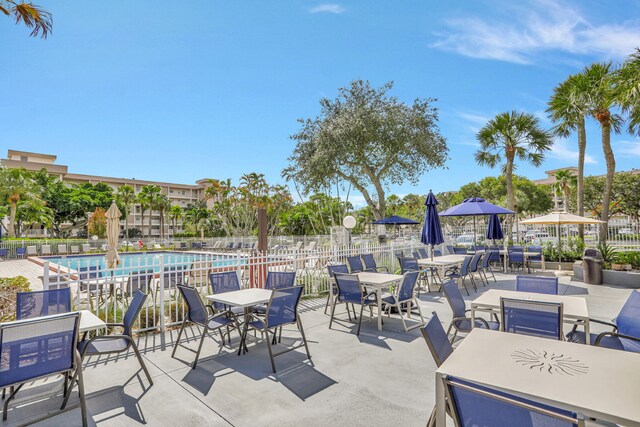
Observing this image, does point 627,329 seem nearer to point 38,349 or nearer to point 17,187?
point 38,349

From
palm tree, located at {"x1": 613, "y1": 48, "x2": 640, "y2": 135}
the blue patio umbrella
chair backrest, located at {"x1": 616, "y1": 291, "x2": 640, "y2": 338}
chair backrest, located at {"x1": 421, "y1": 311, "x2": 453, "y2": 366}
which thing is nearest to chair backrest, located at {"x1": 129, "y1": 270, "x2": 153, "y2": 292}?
chair backrest, located at {"x1": 421, "y1": 311, "x2": 453, "y2": 366}

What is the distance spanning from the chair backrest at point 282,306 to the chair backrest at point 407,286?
204cm

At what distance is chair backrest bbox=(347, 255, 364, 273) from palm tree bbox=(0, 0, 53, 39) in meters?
7.46

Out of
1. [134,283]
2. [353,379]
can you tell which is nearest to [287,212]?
[134,283]

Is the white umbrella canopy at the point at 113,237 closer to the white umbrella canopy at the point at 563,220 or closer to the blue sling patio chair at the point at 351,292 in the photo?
the blue sling patio chair at the point at 351,292

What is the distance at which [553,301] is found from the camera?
12.7 feet

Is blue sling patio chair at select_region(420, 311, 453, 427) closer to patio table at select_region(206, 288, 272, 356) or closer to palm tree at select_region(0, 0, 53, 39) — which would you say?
patio table at select_region(206, 288, 272, 356)

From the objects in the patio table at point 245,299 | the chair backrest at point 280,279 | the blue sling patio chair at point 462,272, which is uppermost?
the chair backrest at point 280,279

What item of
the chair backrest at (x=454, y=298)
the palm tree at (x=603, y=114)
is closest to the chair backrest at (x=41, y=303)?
the chair backrest at (x=454, y=298)

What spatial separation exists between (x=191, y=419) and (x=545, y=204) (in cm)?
4457

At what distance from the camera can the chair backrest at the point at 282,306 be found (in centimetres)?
412

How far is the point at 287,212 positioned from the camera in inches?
1720

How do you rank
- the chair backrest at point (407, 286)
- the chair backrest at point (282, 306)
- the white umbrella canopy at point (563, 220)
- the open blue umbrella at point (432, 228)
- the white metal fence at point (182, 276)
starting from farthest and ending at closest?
1. the white umbrella canopy at point (563, 220)
2. the open blue umbrella at point (432, 228)
3. the white metal fence at point (182, 276)
4. the chair backrest at point (407, 286)
5. the chair backrest at point (282, 306)

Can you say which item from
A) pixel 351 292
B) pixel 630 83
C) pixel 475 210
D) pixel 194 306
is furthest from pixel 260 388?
pixel 630 83
